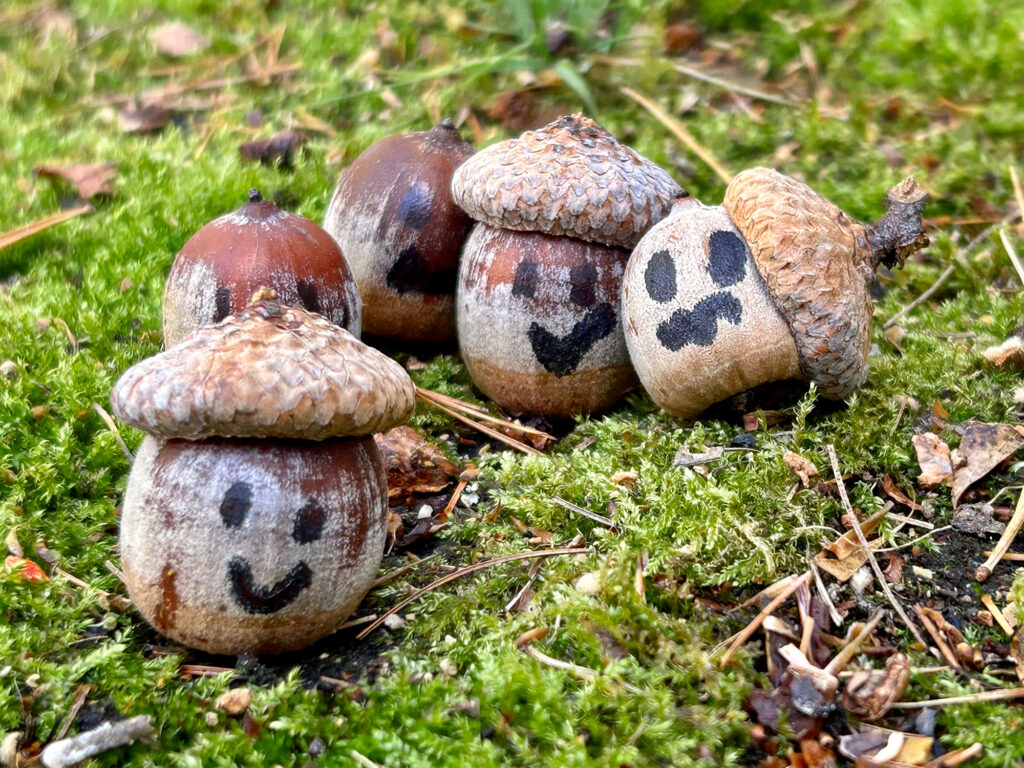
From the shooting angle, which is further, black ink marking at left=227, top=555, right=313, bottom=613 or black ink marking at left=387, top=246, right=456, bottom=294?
black ink marking at left=387, top=246, right=456, bottom=294

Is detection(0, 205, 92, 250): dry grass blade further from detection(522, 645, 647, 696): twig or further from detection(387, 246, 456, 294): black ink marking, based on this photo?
detection(522, 645, 647, 696): twig

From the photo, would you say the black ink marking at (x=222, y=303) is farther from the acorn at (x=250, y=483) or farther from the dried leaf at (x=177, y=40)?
the dried leaf at (x=177, y=40)

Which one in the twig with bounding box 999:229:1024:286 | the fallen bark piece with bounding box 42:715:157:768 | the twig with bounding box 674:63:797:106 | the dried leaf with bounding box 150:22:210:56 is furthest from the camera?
the dried leaf with bounding box 150:22:210:56

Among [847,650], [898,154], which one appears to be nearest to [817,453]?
[847,650]

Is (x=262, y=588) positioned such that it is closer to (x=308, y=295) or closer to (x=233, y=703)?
(x=233, y=703)

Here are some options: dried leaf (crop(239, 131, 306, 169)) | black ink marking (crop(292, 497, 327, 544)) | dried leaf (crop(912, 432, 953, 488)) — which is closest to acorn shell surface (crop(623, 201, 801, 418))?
dried leaf (crop(912, 432, 953, 488))

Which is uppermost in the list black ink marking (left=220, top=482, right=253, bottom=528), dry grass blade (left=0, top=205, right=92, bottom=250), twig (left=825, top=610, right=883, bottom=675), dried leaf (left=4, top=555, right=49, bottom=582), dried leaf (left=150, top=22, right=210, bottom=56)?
dried leaf (left=150, top=22, right=210, bottom=56)

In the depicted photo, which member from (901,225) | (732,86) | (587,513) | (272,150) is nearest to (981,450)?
(901,225)

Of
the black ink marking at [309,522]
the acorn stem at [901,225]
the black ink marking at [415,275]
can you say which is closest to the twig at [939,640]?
the acorn stem at [901,225]
